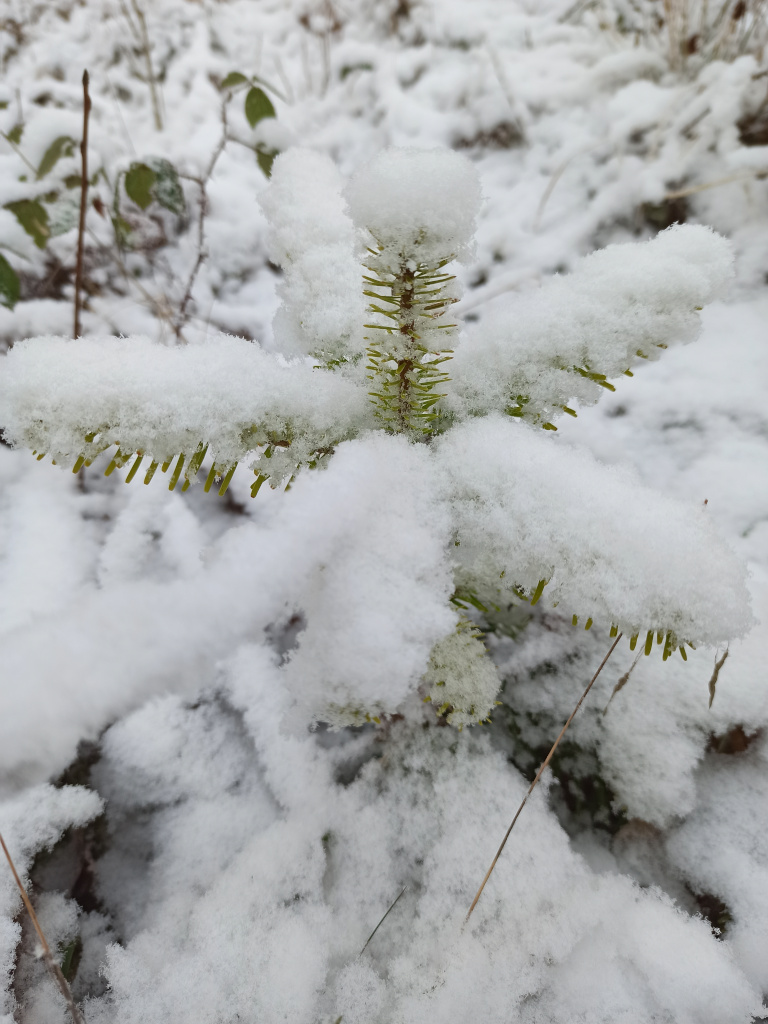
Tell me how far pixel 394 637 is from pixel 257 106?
1.64 metres

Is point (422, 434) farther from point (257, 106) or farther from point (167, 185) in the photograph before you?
point (167, 185)

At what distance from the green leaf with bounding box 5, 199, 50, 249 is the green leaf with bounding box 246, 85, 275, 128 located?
64cm

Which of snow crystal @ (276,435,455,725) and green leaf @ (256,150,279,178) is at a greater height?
green leaf @ (256,150,279,178)

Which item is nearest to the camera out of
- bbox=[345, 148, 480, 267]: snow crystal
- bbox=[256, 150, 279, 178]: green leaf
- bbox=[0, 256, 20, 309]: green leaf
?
bbox=[345, 148, 480, 267]: snow crystal

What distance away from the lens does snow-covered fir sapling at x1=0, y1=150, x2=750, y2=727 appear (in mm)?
486

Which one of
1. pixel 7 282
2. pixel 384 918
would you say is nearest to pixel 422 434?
pixel 384 918

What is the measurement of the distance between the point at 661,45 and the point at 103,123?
94.7 inches

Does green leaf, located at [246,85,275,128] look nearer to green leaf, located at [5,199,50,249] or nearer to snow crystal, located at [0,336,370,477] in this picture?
green leaf, located at [5,199,50,249]

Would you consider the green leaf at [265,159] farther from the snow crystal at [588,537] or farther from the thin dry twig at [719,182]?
the snow crystal at [588,537]

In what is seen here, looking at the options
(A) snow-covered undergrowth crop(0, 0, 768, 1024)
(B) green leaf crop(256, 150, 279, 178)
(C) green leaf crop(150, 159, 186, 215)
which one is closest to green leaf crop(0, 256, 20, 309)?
(A) snow-covered undergrowth crop(0, 0, 768, 1024)

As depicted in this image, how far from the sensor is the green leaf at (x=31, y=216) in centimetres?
138

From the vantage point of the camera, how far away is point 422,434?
27.9 inches

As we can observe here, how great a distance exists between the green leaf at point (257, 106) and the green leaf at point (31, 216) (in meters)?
0.64

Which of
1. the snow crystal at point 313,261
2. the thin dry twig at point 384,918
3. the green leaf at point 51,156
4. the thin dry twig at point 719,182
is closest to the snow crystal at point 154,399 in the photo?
the snow crystal at point 313,261
